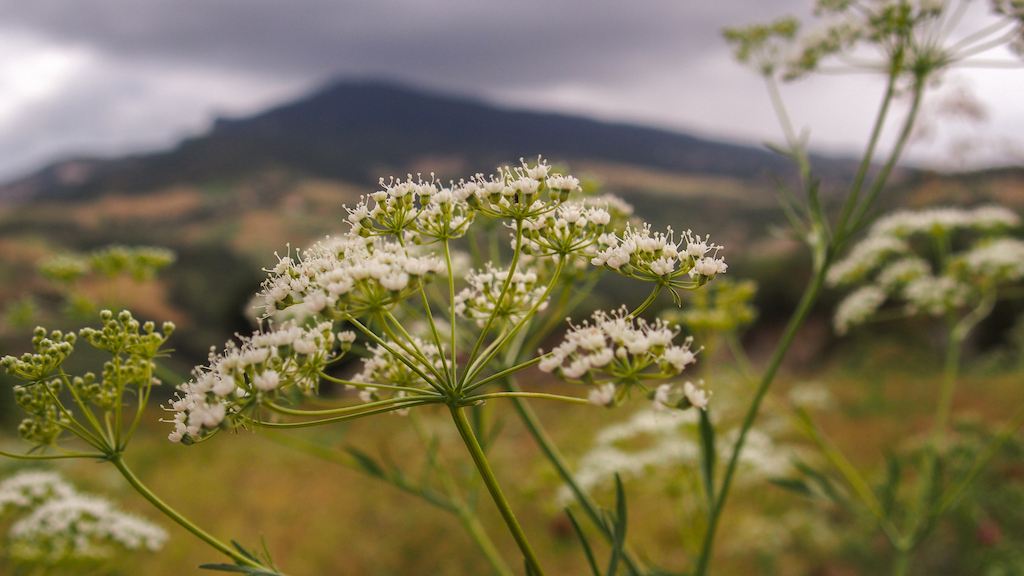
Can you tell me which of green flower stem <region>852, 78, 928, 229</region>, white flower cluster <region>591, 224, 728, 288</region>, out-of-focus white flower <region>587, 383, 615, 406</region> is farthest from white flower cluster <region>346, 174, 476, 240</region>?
green flower stem <region>852, 78, 928, 229</region>

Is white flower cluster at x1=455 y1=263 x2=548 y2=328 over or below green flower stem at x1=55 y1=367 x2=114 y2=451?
over

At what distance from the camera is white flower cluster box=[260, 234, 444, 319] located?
1868mm

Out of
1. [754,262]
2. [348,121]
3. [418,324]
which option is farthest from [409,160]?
[418,324]

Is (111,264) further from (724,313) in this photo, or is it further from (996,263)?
(996,263)

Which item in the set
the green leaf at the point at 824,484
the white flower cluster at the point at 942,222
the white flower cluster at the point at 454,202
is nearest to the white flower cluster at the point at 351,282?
the white flower cluster at the point at 454,202

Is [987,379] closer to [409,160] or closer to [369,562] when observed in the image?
[369,562]

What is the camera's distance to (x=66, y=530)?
4145 mm

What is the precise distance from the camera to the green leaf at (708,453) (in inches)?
104

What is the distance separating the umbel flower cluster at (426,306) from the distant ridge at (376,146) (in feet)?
198

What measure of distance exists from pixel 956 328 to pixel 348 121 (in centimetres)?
12887

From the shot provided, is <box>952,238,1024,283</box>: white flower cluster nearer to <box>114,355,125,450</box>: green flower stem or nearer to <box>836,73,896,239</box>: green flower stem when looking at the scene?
<box>836,73,896,239</box>: green flower stem

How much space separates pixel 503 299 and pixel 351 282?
686mm

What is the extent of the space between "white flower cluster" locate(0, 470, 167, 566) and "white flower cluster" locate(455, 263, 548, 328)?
3400 millimetres

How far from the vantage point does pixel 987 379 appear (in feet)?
45.2
